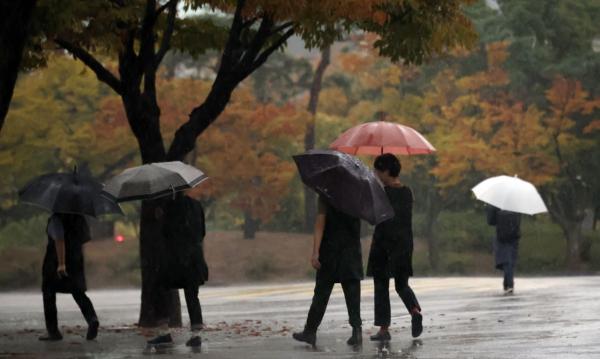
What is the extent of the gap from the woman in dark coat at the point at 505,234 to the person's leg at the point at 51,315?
31.3 feet

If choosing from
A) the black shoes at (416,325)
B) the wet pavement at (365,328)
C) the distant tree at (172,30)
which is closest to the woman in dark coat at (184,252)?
the wet pavement at (365,328)

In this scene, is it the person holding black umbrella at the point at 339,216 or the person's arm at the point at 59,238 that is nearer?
the person holding black umbrella at the point at 339,216

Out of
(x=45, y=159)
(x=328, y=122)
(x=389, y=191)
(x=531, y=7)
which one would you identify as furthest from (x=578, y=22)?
(x=389, y=191)

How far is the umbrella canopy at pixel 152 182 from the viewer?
1303 cm

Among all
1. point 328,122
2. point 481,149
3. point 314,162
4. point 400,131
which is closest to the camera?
point 314,162

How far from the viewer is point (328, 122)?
49.3 meters

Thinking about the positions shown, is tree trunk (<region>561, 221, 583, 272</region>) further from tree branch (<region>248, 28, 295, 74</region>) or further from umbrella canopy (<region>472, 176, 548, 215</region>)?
tree branch (<region>248, 28, 295, 74</region>)

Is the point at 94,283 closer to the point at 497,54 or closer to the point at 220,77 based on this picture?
the point at 497,54

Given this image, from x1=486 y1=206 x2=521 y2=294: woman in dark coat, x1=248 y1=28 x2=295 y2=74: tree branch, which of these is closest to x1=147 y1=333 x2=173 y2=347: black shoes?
x1=248 y1=28 x2=295 y2=74: tree branch

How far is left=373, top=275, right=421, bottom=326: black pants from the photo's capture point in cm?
1341

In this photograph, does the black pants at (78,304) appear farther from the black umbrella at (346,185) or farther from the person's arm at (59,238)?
the black umbrella at (346,185)

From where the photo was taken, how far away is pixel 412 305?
1355 cm

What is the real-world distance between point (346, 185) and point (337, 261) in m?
0.75

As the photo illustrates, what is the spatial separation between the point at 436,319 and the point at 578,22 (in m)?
27.5
